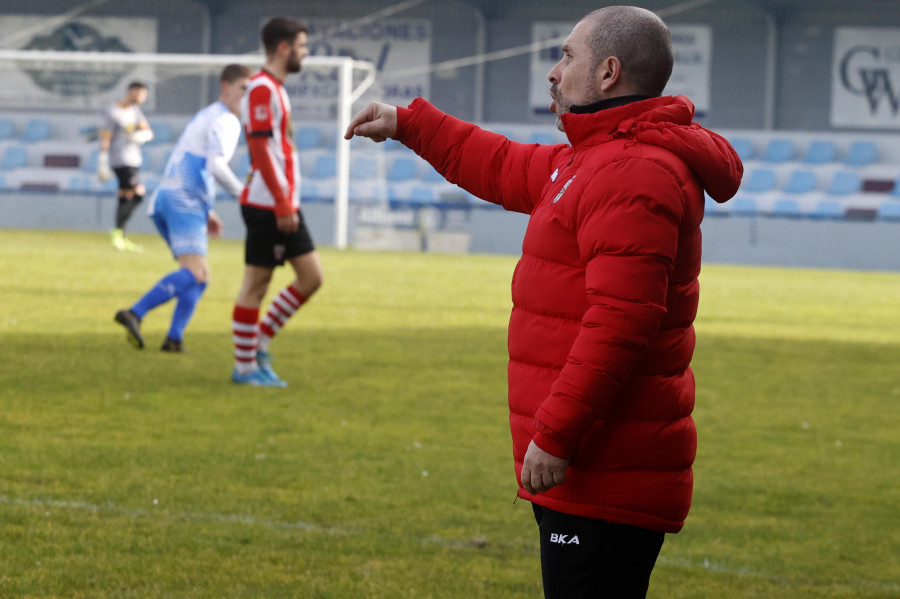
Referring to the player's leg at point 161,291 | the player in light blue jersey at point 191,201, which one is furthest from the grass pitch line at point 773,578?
the player's leg at point 161,291

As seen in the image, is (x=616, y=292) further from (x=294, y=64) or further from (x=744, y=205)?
(x=744, y=205)

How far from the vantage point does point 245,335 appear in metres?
7.40

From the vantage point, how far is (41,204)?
26.2m

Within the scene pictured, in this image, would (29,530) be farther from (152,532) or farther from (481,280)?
(481,280)

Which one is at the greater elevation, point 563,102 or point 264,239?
point 563,102

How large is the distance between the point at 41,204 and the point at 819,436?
22.1 metres

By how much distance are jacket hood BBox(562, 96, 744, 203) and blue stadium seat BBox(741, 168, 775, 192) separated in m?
28.4

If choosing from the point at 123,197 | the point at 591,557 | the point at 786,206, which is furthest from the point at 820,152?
the point at 591,557

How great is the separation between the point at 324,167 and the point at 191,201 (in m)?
22.4

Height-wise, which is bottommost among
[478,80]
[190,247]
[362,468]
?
[362,468]

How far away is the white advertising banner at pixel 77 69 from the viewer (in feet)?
90.9

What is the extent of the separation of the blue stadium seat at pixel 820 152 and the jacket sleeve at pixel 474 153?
29.1 metres

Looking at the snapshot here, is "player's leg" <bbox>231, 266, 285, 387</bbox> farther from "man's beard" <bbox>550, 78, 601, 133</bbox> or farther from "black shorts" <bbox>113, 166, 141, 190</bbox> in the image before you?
"black shorts" <bbox>113, 166, 141, 190</bbox>

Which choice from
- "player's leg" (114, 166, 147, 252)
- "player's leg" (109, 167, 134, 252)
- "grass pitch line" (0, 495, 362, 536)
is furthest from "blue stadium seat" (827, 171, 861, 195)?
"grass pitch line" (0, 495, 362, 536)
